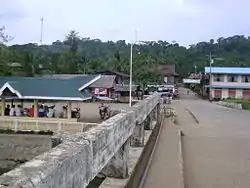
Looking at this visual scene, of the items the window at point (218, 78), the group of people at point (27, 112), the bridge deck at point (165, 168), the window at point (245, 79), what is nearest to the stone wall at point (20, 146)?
the group of people at point (27, 112)

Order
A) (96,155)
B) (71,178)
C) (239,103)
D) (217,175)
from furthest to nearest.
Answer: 1. (239,103)
2. (217,175)
3. (96,155)
4. (71,178)

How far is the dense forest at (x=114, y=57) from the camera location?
5984cm

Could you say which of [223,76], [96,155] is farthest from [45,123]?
[223,76]

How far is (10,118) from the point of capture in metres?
22.9

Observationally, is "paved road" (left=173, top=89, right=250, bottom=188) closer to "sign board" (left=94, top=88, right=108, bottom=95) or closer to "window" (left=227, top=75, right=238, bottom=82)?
"sign board" (left=94, top=88, right=108, bottom=95)

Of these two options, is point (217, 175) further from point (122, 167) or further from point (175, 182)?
point (122, 167)

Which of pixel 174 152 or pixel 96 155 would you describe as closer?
pixel 96 155

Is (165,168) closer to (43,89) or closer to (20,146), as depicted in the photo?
(20,146)

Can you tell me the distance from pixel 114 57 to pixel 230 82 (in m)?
21.1

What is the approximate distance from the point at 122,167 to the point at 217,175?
15.2 ft

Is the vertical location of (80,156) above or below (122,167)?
above

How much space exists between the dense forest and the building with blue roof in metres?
9.12

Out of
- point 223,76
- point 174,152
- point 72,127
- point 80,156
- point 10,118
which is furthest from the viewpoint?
point 223,76

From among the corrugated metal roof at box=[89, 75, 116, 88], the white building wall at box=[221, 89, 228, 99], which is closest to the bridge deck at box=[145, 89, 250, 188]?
the corrugated metal roof at box=[89, 75, 116, 88]
